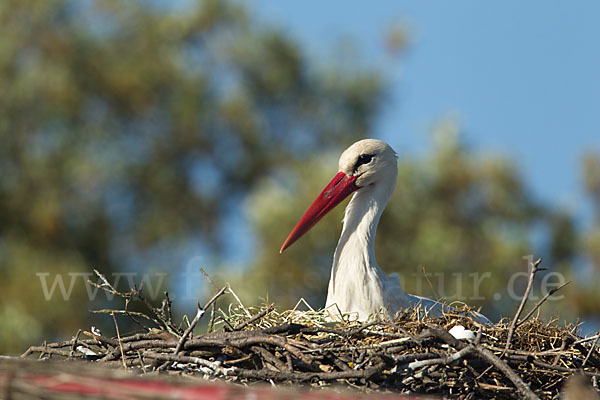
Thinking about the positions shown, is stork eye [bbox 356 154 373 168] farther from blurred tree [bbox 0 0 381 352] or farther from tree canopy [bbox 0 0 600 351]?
blurred tree [bbox 0 0 381 352]

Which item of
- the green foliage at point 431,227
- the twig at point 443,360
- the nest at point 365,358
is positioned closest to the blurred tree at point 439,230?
the green foliage at point 431,227

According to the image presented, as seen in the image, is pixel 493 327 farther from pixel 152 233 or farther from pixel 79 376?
pixel 152 233

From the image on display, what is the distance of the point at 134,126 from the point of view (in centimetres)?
1098

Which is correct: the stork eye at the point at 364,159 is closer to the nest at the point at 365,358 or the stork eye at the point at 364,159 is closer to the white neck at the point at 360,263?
the white neck at the point at 360,263

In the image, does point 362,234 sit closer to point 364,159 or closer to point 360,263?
point 360,263

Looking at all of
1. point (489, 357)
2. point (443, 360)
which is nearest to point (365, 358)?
point (443, 360)

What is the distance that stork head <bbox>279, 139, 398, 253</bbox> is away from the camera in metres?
3.60

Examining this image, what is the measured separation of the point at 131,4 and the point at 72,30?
4.77 feet

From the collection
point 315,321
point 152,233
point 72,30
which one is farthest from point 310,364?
point 72,30

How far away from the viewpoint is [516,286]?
7465 millimetres

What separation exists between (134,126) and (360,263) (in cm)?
816

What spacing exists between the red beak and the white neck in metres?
0.06

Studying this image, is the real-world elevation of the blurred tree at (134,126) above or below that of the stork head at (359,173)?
above

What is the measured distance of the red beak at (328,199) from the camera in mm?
3631
